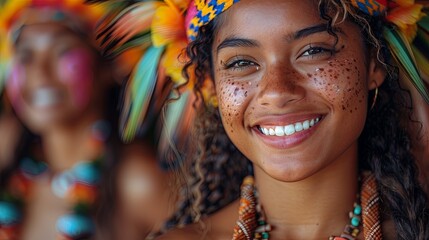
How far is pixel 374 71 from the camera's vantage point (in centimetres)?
289

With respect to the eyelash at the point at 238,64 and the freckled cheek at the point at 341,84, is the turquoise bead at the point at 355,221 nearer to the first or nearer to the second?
the freckled cheek at the point at 341,84

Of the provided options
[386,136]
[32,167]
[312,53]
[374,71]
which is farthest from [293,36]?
[32,167]

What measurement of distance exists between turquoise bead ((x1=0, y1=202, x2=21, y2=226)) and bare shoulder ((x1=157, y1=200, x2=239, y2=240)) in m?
2.11

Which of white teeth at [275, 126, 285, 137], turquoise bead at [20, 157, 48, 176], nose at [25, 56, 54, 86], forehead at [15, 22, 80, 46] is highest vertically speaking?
white teeth at [275, 126, 285, 137]

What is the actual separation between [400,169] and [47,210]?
8.58ft

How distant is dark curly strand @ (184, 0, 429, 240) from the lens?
9.10 feet

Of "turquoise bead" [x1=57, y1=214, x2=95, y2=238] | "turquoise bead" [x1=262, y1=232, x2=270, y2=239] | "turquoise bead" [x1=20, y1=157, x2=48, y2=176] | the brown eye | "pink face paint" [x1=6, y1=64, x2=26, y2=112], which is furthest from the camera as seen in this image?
"turquoise bead" [x1=20, y1=157, x2=48, y2=176]

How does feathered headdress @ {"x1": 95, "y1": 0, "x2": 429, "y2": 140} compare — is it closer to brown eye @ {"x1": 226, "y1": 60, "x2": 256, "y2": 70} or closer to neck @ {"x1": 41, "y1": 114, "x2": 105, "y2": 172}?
brown eye @ {"x1": 226, "y1": 60, "x2": 256, "y2": 70}

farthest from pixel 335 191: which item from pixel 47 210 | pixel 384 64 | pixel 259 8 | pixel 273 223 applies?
pixel 47 210

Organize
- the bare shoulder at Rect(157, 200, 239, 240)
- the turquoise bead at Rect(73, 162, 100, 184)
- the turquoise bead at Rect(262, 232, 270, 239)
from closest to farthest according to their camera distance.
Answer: the turquoise bead at Rect(262, 232, 270, 239)
the bare shoulder at Rect(157, 200, 239, 240)
the turquoise bead at Rect(73, 162, 100, 184)

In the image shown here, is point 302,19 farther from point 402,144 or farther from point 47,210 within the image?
point 47,210

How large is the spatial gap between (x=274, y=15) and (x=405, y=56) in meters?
0.49

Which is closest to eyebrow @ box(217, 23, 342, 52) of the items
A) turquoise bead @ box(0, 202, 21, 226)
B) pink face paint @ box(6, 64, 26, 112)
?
pink face paint @ box(6, 64, 26, 112)

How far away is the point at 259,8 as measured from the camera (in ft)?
9.14
